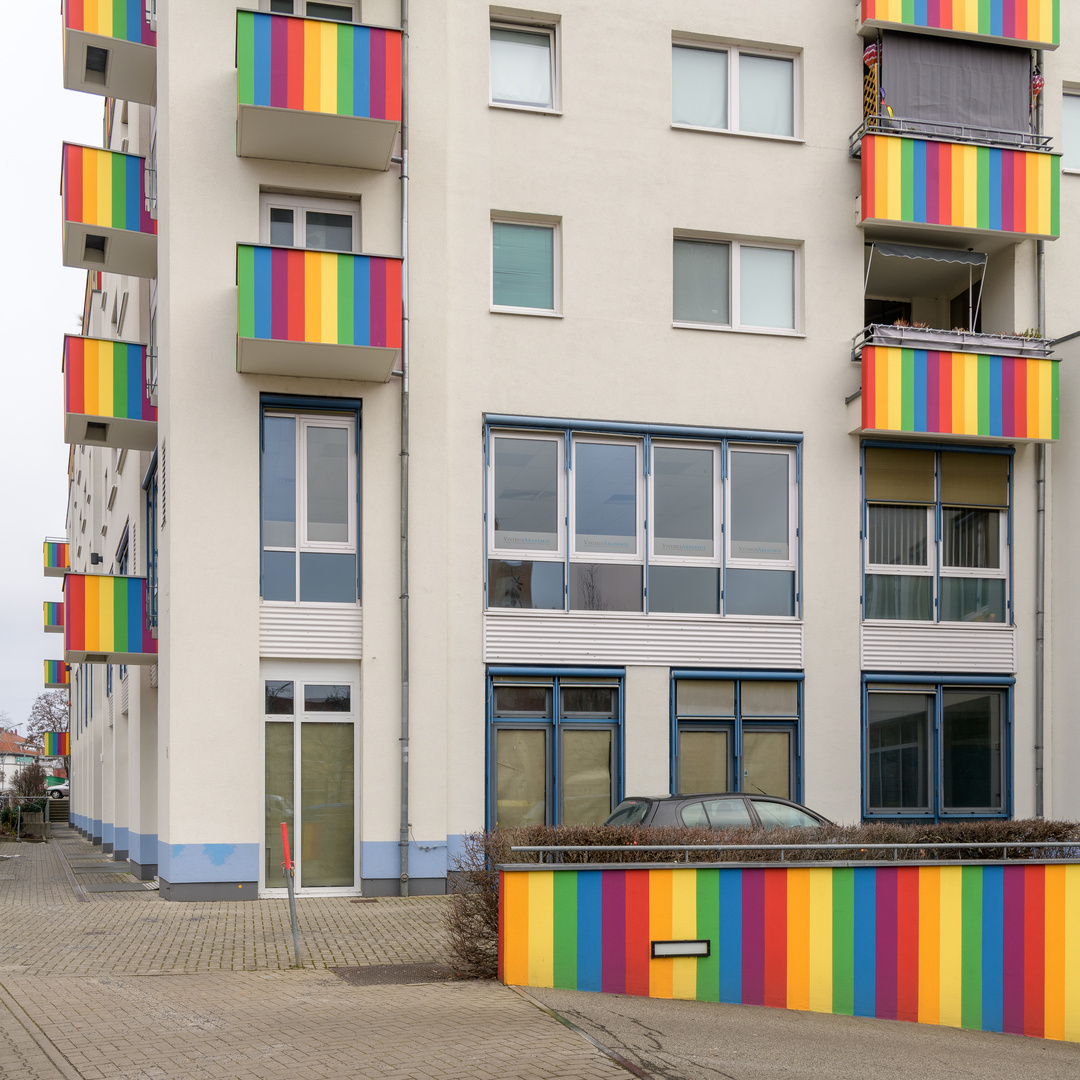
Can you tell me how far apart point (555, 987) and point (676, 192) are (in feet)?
39.5

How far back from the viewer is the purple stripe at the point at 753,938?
35.1 ft

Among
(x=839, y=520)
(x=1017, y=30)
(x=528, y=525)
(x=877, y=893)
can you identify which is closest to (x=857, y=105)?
(x=1017, y=30)

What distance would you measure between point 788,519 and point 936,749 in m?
3.92

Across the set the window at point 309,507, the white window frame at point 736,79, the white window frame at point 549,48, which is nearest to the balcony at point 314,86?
the white window frame at point 549,48

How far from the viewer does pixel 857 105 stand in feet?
63.9

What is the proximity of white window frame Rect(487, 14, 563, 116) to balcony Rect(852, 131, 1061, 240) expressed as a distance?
14.5 feet

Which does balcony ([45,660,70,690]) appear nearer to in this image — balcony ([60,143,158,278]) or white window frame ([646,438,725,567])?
balcony ([60,143,158,278])

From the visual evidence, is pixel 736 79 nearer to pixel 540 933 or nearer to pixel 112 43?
pixel 112 43

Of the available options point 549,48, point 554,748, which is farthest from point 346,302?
point 554,748

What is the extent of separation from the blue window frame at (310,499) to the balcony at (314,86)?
10.7 feet

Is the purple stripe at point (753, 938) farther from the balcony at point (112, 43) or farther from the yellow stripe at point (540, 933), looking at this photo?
the balcony at point (112, 43)

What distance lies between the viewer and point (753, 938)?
1073 centimetres

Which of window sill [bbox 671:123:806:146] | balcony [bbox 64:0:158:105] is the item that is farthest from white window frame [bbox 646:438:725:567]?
balcony [bbox 64:0:158:105]

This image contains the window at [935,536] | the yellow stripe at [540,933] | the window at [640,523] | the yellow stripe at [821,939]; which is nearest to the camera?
the yellow stripe at [540,933]
